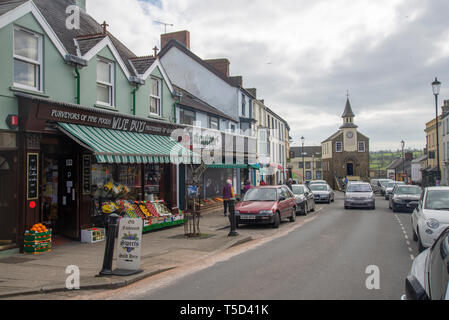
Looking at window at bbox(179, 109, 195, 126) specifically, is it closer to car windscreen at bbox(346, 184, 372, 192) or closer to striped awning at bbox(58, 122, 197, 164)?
striped awning at bbox(58, 122, 197, 164)

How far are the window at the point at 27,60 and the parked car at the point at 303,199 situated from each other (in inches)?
527

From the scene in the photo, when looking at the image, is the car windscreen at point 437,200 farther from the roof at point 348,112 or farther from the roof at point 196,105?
the roof at point 348,112

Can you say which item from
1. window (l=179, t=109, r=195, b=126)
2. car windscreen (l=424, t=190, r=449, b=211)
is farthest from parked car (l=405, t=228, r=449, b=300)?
window (l=179, t=109, r=195, b=126)

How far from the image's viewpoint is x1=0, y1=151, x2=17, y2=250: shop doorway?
9875 millimetres

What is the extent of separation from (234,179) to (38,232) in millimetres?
19802

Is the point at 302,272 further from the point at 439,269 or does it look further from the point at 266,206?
the point at 266,206

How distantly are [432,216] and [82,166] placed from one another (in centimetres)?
981

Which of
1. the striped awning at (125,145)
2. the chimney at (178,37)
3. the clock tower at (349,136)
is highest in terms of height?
the chimney at (178,37)

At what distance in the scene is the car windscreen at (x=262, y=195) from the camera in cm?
1574

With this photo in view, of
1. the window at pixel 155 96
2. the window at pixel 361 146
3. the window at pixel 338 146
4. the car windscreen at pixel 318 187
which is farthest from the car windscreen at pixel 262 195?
the window at pixel 361 146

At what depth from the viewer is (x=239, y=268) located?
7988mm

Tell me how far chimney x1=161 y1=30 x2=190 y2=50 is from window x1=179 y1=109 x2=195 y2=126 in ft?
38.5
